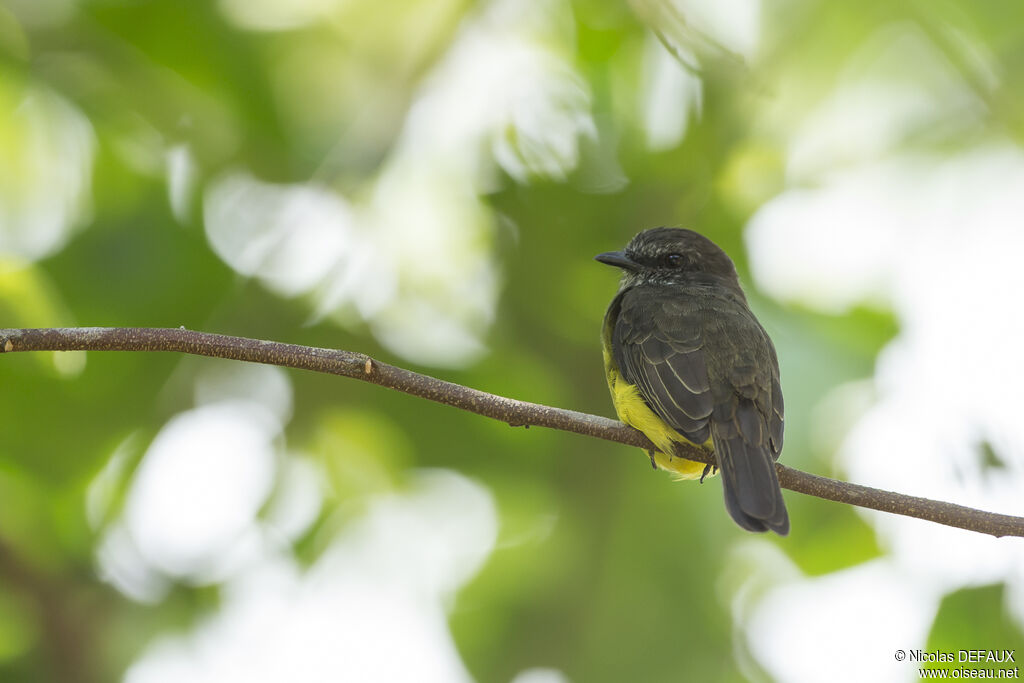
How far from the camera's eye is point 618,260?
4.30 meters

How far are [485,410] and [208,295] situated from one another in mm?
1530

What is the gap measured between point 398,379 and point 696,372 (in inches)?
59.2

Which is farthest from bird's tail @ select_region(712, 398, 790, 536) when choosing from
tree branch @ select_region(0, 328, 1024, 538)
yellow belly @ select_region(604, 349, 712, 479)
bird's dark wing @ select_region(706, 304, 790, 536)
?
tree branch @ select_region(0, 328, 1024, 538)

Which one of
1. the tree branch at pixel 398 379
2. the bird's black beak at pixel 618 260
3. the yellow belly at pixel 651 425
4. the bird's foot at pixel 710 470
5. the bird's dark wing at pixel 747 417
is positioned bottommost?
the bird's foot at pixel 710 470

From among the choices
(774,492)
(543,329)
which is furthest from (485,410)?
(543,329)

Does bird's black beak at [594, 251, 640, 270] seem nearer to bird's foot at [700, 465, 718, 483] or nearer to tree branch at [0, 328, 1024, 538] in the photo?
bird's foot at [700, 465, 718, 483]

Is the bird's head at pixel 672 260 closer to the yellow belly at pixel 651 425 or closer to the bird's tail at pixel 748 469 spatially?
the yellow belly at pixel 651 425

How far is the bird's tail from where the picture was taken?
3258 millimetres

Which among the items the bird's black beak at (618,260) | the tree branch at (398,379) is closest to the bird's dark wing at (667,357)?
the bird's black beak at (618,260)

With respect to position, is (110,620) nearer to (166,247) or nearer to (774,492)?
(166,247)

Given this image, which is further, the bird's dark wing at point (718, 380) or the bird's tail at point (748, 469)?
the bird's dark wing at point (718, 380)

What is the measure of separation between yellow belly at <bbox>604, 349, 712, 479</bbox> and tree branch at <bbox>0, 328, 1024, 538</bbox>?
0.59 m

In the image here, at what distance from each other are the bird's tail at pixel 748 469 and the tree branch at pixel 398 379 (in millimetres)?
241

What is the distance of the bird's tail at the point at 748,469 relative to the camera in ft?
10.7
